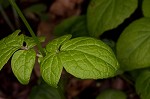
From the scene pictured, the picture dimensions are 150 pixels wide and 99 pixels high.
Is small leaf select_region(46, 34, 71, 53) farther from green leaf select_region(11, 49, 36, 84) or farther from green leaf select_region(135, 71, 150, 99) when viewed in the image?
green leaf select_region(135, 71, 150, 99)

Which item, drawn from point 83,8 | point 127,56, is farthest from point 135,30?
point 83,8

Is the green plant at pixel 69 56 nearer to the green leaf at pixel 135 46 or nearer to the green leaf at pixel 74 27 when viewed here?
the green leaf at pixel 135 46

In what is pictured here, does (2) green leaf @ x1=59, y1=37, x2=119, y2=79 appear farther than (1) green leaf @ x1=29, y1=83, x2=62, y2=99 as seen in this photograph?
No

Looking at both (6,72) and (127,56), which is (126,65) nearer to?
(127,56)

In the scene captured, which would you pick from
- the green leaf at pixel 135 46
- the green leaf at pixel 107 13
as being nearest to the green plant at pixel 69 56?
the green leaf at pixel 135 46

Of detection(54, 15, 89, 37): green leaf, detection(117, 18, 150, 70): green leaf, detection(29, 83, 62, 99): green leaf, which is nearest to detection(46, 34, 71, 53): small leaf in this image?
detection(117, 18, 150, 70): green leaf

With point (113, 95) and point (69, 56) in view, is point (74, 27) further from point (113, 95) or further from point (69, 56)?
point (69, 56)

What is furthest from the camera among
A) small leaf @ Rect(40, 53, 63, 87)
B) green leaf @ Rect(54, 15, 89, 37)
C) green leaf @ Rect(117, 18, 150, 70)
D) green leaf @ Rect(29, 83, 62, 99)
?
green leaf @ Rect(54, 15, 89, 37)
